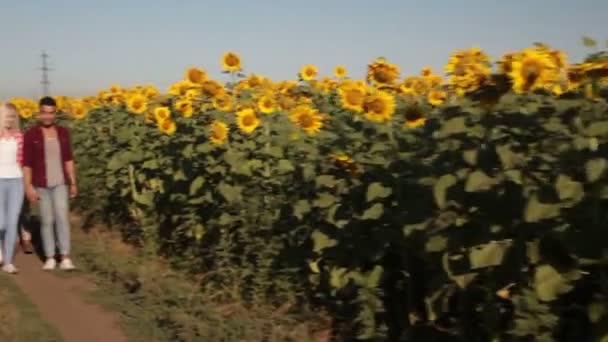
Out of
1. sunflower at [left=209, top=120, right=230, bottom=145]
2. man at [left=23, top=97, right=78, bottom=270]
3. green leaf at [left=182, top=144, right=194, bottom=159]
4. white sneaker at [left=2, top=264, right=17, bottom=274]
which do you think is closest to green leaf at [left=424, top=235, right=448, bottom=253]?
sunflower at [left=209, top=120, right=230, bottom=145]

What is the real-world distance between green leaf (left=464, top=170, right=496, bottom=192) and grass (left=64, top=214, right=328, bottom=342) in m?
1.75

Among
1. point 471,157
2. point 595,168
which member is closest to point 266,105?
point 471,157

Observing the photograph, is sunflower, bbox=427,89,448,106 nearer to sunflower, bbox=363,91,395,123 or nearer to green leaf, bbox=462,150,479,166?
sunflower, bbox=363,91,395,123

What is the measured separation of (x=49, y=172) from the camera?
722 centimetres

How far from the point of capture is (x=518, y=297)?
340 centimetres

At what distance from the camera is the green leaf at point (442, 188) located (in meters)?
3.48

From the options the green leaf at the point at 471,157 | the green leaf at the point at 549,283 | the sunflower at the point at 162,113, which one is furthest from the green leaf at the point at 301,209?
the sunflower at the point at 162,113

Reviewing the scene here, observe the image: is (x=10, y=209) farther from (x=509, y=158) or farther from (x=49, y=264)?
(x=509, y=158)

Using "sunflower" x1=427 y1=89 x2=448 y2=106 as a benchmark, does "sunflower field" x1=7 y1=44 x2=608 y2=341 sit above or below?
below

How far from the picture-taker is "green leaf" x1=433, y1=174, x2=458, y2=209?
348 centimetres

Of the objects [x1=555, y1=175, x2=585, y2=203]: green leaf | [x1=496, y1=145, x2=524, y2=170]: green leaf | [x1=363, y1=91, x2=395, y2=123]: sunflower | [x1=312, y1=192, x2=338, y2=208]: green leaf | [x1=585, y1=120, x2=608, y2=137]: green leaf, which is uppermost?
[x1=363, y1=91, x2=395, y2=123]: sunflower

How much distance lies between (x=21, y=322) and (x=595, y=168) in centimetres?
408

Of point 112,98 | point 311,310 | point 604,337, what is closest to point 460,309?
point 604,337

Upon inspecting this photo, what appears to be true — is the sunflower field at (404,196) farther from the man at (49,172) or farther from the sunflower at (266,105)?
the man at (49,172)
